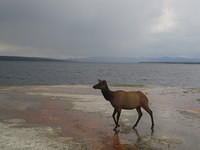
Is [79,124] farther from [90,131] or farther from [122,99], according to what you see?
[122,99]

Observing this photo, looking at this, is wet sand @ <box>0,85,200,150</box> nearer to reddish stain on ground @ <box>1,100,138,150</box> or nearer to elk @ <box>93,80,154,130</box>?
reddish stain on ground @ <box>1,100,138,150</box>

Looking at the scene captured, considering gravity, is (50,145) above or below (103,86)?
below

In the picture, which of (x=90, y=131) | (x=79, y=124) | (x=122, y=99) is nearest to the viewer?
(x=90, y=131)

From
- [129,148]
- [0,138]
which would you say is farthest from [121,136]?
[0,138]

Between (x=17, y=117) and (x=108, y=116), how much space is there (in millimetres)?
4973

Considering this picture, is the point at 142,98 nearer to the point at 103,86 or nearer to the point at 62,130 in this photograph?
the point at 103,86

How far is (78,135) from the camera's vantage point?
9.17 meters

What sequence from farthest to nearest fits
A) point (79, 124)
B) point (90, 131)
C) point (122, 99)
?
point (79, 124) < point (122, 99) < point (90, 131)

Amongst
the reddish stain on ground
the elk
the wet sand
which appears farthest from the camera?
the elk

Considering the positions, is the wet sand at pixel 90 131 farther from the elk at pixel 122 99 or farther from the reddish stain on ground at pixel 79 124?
the elk at pixel 122 99

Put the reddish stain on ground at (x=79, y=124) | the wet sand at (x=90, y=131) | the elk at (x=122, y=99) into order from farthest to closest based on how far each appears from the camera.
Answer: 1. the elk at (x=122, y=99)
2. the reddish stain on ground at (x=79, y=124)
3. the wet sand at (x=90, y=131)

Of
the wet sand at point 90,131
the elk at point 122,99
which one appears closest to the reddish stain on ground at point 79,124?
the wet sand at point 90,131

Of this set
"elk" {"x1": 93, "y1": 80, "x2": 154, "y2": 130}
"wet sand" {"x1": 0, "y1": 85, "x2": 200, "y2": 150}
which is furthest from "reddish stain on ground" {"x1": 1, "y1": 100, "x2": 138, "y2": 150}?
"elk" {"x1": 93, "y1": 80, "x2": 154, "y2": 130}

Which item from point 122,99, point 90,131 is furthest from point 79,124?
point 122,99
